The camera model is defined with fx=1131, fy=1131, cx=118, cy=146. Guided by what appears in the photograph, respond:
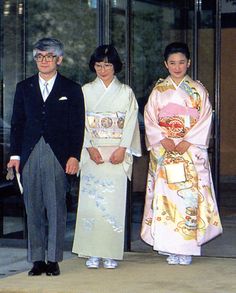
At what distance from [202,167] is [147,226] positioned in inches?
25.9

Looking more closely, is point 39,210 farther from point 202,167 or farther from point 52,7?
point 52,7

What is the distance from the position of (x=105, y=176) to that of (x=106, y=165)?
9 centimetres

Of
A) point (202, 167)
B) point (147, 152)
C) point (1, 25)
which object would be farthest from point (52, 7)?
point (202, 167)

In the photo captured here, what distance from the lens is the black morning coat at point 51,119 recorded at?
8281 millimetres

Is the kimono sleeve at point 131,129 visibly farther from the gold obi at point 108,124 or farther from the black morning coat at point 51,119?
the black morning coat at point 51,119

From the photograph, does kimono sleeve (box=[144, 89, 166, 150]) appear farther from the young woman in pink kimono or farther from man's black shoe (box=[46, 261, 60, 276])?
man's black shoe (box=[46, 261, 60, 276])

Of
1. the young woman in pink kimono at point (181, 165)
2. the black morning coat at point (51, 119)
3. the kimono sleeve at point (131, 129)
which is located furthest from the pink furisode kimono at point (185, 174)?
the black morning coat at point (51, 119)

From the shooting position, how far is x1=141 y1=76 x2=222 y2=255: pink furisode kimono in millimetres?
8727

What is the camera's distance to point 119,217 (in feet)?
28.5

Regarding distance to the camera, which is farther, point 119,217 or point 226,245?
point 226,245

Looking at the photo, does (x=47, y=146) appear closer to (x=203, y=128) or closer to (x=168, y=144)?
(x=168, y=144)

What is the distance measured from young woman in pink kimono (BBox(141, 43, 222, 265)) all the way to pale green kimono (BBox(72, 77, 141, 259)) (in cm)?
24

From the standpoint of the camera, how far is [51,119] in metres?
8.30

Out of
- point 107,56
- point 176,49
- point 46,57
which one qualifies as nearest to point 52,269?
point 46,57
